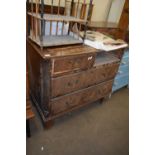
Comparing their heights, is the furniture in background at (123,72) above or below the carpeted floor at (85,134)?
above

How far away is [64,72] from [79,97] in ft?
1.37

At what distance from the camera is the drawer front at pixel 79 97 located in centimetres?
138

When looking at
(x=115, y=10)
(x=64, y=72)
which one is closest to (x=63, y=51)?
(x=64, y=72)

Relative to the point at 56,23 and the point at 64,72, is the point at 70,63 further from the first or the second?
the point at 56,23

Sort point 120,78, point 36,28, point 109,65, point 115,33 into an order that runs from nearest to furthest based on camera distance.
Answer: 1. point 36,28
2. point 109,65
3. point 115,33
4. point 120,78

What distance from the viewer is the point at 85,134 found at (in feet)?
5.00

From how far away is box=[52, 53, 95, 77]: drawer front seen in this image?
3.77ft

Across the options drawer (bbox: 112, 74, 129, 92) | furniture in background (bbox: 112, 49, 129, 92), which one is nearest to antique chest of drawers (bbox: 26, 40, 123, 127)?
furniture in background (bbox: 112, 49, 129, 92)

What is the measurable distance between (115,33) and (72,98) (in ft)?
3.71

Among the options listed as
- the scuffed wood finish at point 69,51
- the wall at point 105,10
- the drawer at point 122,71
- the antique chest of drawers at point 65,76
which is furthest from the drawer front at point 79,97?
the wall at point 105,10

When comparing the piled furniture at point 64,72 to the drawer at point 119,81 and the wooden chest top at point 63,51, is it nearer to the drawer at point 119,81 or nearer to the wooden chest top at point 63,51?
the wooden chest top at point 63,51
